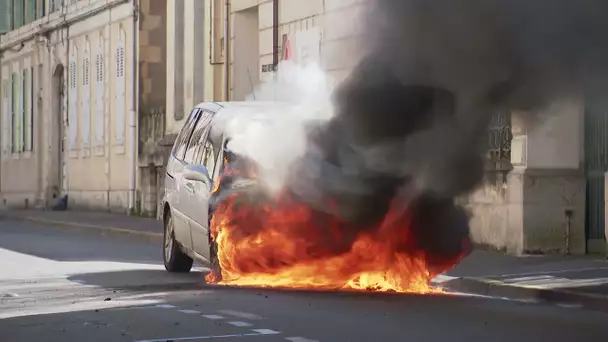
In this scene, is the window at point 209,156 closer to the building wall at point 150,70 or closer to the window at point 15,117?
the building wall at point 150,70

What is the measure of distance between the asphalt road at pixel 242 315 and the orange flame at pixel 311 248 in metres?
0.33

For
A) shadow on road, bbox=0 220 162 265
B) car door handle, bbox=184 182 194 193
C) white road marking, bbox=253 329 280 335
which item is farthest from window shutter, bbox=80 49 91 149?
white road marking, bbox=253 329 280 335

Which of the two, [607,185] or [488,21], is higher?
[488,21]

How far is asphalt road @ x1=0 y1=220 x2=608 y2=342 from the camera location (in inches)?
375

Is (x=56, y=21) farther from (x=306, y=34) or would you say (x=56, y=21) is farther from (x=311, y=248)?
(x=311, y=248)

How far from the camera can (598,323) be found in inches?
426

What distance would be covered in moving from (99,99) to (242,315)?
2760 centimetres

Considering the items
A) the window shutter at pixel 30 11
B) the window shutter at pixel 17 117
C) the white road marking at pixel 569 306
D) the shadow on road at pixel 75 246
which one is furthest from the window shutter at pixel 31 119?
the white road marking at pixel 569 306

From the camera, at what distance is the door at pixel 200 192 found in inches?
526

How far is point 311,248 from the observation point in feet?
41.5

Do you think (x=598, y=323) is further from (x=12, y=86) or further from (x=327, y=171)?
(x=12, y=86)

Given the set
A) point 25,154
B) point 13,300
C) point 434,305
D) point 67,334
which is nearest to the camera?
point 67,334

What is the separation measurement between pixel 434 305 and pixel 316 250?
1.51 metres

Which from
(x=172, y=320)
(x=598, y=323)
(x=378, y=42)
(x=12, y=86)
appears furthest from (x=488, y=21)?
(x=12, y=86)
